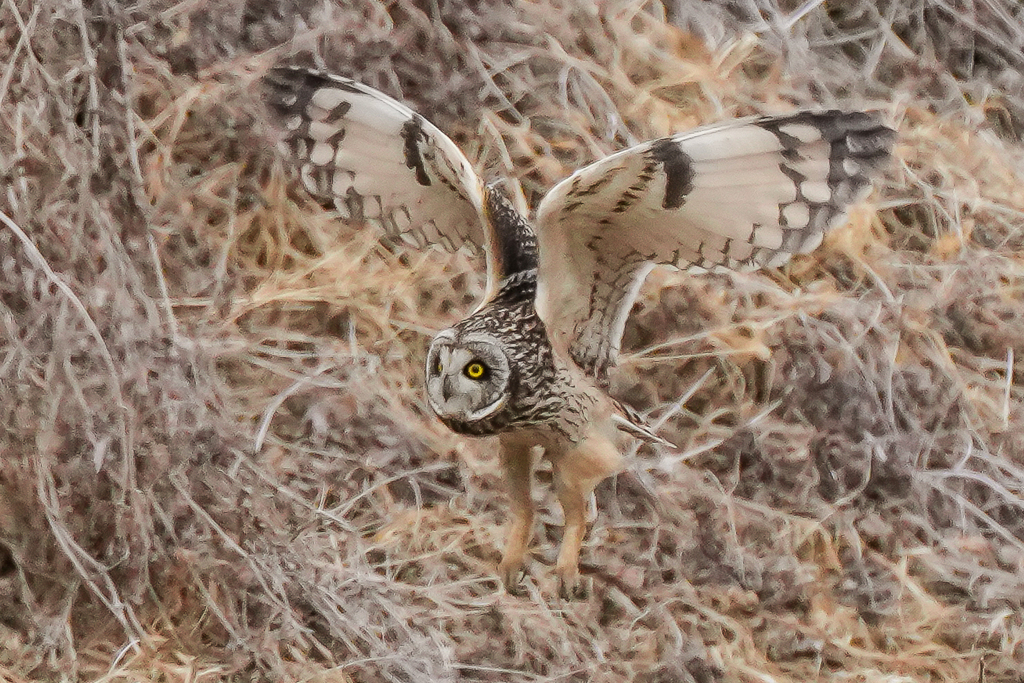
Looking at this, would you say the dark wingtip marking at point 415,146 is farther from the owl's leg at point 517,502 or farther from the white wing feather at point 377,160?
the owl's leg at point 517,502

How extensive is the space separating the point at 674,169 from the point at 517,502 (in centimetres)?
41

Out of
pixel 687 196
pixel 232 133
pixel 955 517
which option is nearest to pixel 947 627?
pixel 955 517

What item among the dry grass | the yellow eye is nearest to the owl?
the yellow eye

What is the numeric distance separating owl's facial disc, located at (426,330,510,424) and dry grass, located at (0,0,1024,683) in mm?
571

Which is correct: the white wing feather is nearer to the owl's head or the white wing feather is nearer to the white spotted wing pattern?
the white spotted wing pattern

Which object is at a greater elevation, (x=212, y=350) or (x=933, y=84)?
(x=933, y=84)

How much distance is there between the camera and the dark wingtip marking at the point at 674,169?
34.2 inches

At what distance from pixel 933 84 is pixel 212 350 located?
1.42m

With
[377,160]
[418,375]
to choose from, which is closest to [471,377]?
[377,160]

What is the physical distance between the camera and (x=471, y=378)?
0.93m

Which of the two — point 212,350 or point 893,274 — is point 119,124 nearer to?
point 212,350

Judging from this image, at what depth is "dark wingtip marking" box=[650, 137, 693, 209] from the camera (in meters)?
0.87

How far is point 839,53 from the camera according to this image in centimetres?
191

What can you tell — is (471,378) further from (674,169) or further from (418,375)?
(418,375)
